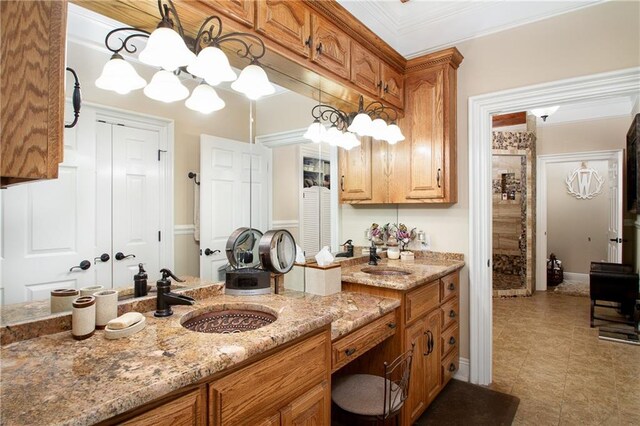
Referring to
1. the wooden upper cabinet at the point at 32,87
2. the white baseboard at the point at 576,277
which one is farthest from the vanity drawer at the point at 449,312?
the white baseboard at the point at 576,277

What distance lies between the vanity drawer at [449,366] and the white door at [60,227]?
234 cm

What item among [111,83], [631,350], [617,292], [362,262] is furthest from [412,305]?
[617,292]

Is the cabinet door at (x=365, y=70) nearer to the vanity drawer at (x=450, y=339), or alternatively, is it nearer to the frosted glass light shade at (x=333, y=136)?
the frosted glass light shade at (x=333, y=136)

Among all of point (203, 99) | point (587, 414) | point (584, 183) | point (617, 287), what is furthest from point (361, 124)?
point (584, 183)

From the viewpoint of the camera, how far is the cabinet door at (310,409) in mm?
1235

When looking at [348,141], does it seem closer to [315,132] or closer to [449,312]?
[315,132]

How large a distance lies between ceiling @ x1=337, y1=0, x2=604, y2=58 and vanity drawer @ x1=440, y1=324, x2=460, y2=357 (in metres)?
2.40

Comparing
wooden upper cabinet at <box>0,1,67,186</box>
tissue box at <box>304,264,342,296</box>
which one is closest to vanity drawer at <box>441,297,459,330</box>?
tissue box at <box>304,264,342,296</box>

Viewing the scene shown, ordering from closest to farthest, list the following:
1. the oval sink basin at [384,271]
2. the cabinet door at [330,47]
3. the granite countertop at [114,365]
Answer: the granite countertop at [114,365] < the cabinet door at [330,47] < the oval sink basin at [384,271]

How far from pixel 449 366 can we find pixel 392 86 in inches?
89.9

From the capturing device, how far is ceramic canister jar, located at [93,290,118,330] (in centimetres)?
122

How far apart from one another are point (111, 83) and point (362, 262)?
2.24 metres

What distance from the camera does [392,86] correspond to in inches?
112

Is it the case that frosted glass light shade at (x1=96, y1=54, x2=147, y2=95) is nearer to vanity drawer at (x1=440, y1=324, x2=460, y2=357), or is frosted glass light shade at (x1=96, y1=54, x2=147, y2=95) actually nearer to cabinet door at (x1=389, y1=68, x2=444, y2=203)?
cabinet door at (x1=389, y1=68, x2=444, y2=203)
